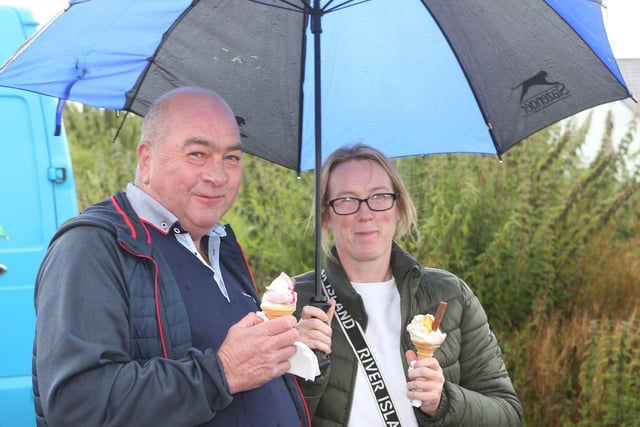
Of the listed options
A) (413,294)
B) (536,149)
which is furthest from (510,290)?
(413,294)

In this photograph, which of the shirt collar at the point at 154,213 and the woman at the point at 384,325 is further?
the woman at the point at 384,325

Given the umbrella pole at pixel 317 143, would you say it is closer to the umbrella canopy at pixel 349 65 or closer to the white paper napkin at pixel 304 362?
the umbrella canopy at pixel 349 65

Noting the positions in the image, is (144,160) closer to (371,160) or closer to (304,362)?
(304,362)

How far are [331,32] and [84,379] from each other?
6.51 ft

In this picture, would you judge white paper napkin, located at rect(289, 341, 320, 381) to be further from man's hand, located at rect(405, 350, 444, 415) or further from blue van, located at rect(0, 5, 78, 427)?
blue van, located at rect(0, 5, 78, 427)

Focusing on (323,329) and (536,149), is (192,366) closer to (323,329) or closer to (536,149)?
(323,329)

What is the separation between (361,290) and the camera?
10.9 ft

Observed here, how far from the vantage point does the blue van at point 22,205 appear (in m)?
3.76

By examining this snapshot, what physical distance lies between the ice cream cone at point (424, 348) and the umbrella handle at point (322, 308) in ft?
1.20

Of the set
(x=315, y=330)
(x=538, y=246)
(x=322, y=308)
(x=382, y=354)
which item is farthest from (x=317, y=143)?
(x=538, y=246)

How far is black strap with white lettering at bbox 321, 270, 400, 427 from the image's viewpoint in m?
3.01

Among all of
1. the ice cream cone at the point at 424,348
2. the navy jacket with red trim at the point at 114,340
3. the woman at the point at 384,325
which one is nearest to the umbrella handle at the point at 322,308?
the woman at the point at 384,325

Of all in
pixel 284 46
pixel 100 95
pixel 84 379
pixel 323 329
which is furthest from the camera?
pixel 284 46

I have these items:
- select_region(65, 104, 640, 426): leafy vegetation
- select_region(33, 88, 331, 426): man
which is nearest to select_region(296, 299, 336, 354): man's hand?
select_region(33, 88, 331, 426): man
